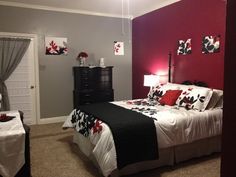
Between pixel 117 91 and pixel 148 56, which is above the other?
pixel 148 56

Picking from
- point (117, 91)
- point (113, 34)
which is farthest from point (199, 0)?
point (117, 91)

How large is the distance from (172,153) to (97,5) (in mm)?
3445

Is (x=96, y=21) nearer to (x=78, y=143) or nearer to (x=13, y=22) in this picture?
(x=13, y=22)

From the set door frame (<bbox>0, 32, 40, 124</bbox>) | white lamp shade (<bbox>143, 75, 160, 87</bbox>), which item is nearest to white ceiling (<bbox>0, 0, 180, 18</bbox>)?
door frame (<bbox>0, 32, 40, 124</bbox>)

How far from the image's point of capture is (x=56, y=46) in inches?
197

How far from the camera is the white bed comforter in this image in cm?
243

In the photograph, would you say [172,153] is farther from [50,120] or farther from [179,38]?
[50,120]

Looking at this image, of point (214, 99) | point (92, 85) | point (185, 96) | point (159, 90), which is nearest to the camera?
point (214, 99)

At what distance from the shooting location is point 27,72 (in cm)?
484

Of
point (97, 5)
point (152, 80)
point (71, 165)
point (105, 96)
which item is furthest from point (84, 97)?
point (71, 165)

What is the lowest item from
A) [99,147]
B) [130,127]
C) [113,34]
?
[99,147]

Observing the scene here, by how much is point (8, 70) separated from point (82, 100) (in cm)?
169

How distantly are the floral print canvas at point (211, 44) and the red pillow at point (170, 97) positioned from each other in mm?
861

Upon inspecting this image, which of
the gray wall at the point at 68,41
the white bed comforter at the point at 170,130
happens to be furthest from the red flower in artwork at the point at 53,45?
the white bed comforter at the point at 170,130
